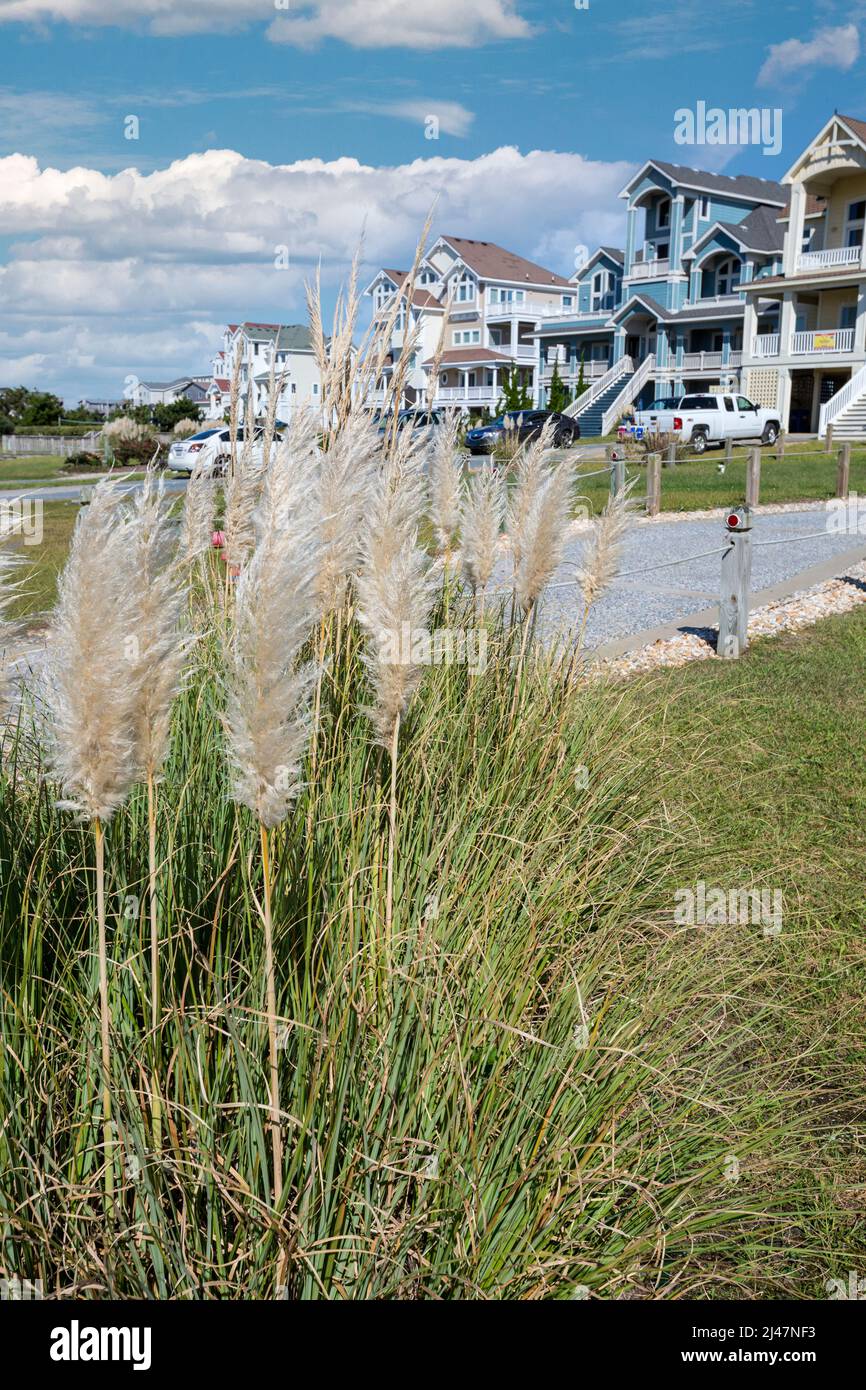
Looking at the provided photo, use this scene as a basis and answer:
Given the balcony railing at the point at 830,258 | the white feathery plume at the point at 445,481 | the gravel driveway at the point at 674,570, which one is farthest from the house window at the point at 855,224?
the white feathery plume at the point at 445,481

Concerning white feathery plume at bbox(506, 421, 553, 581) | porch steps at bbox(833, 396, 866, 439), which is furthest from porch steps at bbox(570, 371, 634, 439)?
white feathery plume at bbox(506, 421, 553, 581)

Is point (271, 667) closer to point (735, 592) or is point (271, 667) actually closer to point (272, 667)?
point (272, 667)

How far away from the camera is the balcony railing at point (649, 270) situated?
54.6 meters

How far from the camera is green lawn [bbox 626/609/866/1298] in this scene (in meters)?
2.83

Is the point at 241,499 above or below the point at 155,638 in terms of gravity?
above

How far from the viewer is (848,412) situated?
39.0 meters

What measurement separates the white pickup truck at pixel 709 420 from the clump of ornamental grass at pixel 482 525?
3266cm

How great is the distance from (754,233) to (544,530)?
53.9 metres

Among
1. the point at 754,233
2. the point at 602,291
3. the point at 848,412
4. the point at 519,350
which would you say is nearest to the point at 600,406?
the point at 754,233

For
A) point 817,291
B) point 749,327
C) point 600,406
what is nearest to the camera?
point 817,291

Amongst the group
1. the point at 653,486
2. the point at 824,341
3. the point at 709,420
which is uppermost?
the point at 824,341

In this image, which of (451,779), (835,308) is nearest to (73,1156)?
(451,779)

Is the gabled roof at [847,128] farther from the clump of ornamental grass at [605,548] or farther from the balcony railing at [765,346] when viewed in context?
the clump of ornamental grass at [605,548]

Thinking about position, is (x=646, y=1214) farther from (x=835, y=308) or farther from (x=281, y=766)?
(x=835, y=308)
